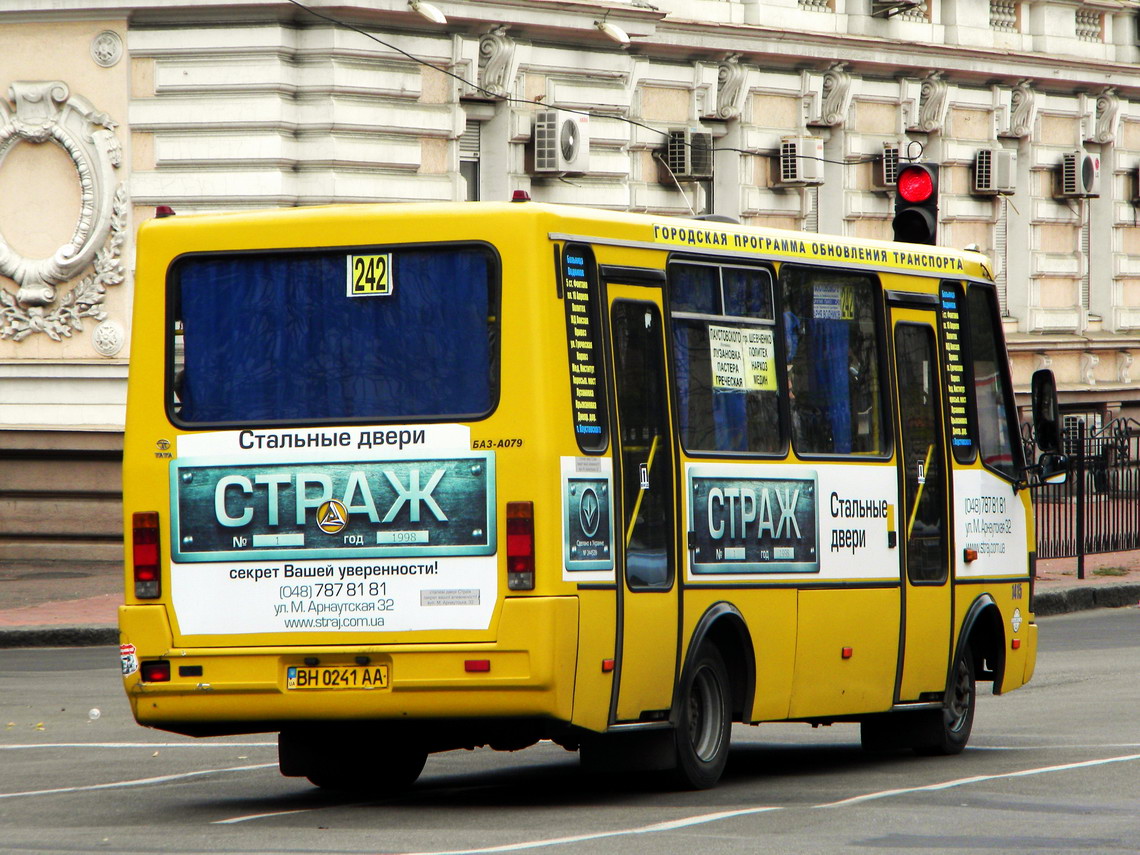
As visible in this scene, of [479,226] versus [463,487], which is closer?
[463,487]

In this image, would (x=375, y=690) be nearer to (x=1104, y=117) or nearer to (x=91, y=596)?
(x=91, y=596)

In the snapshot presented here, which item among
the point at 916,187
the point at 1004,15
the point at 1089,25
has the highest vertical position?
the point at 1089,25

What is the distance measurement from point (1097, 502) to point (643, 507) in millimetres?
17611

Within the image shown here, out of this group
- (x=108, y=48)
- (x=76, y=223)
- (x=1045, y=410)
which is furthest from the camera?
(x=76, y=223)

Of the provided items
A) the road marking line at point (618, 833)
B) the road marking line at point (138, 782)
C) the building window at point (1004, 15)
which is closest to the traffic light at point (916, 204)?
the road marking line at point (138, 782)

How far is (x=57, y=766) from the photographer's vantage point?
12.1 meters

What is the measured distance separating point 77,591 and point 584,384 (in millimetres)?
13142

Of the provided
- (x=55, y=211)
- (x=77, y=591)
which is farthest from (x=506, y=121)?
(x=77, y=591)

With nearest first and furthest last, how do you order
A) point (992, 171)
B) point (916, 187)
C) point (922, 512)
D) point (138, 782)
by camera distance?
point (138, 782)
point (922, 512)
point (916, 187)
point (992, 171)

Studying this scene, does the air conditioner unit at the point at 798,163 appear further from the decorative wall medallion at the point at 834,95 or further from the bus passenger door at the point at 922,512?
the bus passenger door at the point at 922,512

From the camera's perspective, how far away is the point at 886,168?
30.4 metres

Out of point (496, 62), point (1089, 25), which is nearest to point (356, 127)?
point (496, 62)

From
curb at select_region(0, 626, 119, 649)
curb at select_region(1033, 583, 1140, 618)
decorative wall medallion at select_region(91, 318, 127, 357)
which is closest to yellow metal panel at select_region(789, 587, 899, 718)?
curb at select_region(0, 626, 119, 649)

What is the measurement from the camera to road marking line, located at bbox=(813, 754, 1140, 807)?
10102 mm
